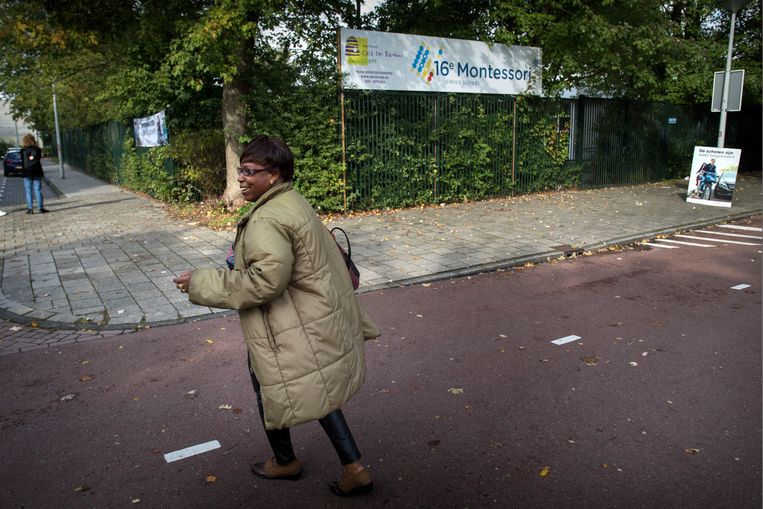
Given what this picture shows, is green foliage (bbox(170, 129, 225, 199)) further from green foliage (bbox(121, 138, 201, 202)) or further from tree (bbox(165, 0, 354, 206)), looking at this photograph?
tree (bbox(165, 0, 354, 206))

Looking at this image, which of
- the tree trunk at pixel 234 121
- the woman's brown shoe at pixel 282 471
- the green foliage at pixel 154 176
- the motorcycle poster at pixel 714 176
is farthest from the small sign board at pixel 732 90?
the woman's brown shoe at pixel 282 471

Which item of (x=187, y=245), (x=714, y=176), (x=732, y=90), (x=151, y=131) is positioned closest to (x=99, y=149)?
(x=151, y=131)

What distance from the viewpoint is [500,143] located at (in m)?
14.7

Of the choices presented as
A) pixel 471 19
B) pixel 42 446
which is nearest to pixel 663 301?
pixel 42 446

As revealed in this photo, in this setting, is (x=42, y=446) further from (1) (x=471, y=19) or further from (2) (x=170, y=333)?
(1) (x=471, y=19)

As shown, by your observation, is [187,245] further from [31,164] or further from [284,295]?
[284,295]

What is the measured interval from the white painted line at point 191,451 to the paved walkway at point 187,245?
253cm

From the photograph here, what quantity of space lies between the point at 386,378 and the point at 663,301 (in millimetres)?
3571

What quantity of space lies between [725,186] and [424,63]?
7473 mm

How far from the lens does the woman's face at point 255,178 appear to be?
2.57 meters

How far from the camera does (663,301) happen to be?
Answer: 625 centimetres

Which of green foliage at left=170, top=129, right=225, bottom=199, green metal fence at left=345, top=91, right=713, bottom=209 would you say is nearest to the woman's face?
green metal fence at left=345, top=91, right=713, bottom=209

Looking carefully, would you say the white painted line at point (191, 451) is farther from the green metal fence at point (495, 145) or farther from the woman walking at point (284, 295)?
the green metal fence at point (495, 145)

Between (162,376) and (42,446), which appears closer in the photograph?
(42,446)
